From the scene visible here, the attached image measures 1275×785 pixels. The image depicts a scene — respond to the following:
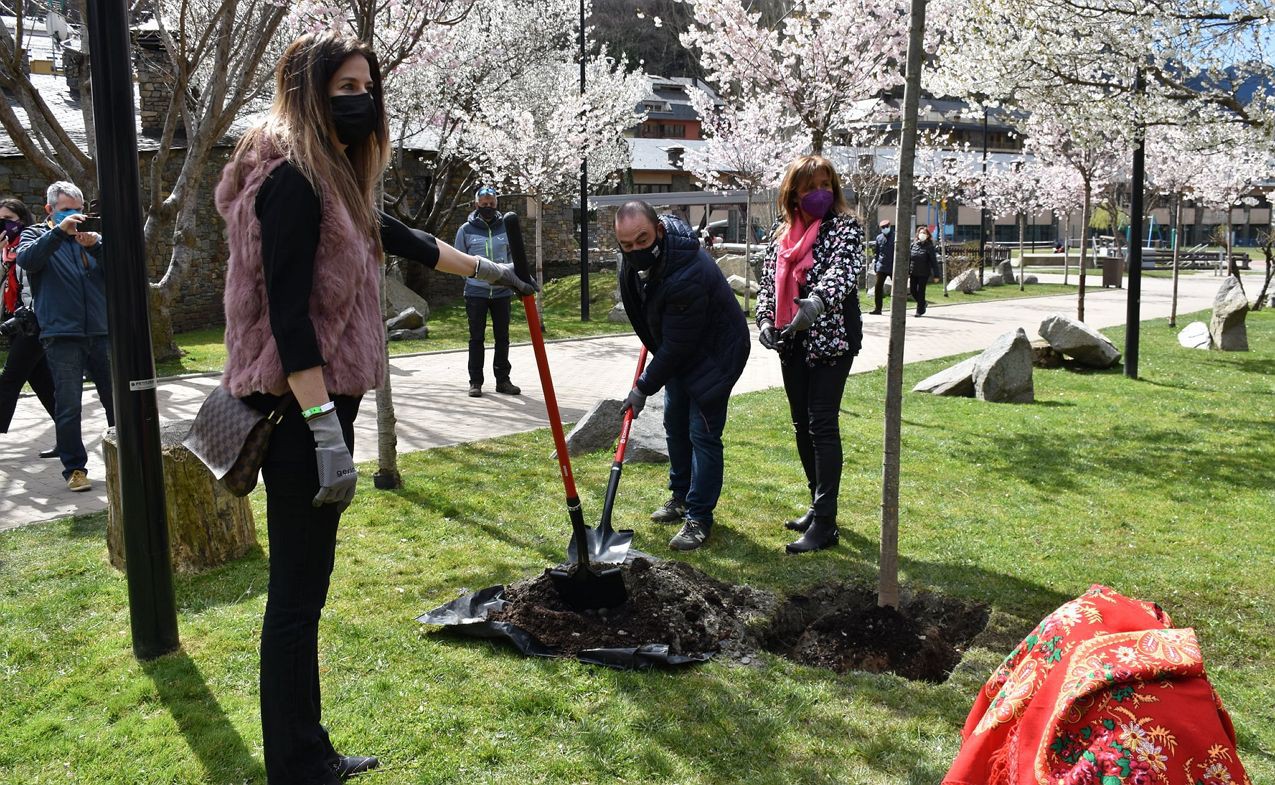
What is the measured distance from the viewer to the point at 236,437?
7.89ft

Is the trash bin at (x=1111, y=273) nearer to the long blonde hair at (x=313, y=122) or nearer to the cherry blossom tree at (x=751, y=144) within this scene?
the cherry blossom tree at (x=751, y=144)

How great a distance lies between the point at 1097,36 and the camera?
861 cm

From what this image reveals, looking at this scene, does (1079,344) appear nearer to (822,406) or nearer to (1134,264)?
(1134,264)

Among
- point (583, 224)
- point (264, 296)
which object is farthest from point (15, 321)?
point (583, 224)

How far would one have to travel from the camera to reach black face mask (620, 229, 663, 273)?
467 cm

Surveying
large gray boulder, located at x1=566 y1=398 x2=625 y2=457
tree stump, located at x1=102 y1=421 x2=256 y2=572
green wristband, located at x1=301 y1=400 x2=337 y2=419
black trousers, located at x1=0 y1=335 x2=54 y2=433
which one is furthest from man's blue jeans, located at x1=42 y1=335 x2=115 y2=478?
green wristband, located at x1=301 y1=400 x2=337 y2=419

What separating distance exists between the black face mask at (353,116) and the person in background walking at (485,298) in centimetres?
664

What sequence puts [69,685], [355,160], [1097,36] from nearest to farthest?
[355,160], [69,685], [1097,36]

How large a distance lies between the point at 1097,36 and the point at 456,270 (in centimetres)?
769

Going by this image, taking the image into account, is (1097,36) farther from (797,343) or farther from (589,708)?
(589,708)

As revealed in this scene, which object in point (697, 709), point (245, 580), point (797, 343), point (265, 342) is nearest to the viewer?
point (265, 342)

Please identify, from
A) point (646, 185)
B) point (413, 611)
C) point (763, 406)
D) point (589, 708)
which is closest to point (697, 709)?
point (589, 708)

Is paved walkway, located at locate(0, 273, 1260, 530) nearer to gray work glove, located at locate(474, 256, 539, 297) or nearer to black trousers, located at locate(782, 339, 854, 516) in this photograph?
black trousers, located at locate(782, 339, 854, 516)

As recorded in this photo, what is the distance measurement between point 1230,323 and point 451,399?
1025 centimetres
